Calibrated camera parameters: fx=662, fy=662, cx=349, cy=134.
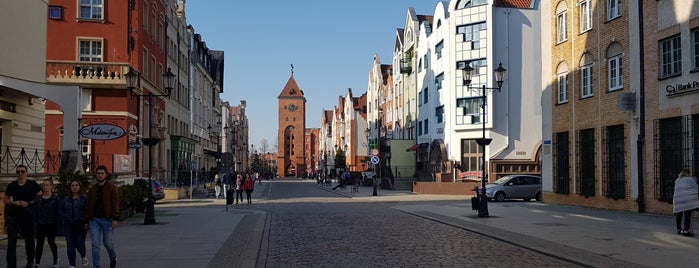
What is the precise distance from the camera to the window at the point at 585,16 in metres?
25.6

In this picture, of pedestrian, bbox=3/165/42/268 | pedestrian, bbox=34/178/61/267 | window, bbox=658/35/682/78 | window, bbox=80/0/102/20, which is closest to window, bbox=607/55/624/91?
window, bbox=658/35/682/78

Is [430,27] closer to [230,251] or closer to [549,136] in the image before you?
[549,136]

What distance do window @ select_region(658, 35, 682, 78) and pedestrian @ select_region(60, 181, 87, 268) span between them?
1737 centimetres

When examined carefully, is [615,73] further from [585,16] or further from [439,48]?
[439,48]

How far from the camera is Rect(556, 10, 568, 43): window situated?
2748 cm

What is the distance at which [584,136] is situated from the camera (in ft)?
85.5

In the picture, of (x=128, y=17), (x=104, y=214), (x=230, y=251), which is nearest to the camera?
(x=104, y=214)

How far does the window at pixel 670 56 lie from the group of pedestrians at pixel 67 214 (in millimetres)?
17094

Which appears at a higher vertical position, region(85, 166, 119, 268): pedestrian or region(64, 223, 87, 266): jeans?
region(85, 166, 119, 268): pedestrian

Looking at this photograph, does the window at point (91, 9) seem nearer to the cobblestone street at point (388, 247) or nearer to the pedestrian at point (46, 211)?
the cobblestone street at point (388, 247)

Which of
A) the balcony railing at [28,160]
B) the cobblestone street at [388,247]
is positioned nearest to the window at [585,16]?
the cobblestone street at [388,247]

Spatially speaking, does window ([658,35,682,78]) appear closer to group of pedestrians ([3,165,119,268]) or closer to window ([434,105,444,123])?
group of pedestrians ([3,165,119,268])

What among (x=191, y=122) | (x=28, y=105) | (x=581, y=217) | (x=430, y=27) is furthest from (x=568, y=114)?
(x=191, y=122)

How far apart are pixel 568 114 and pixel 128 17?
73.0 ft
